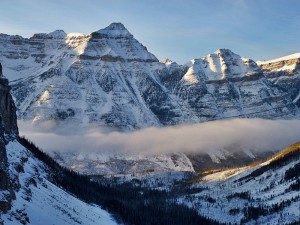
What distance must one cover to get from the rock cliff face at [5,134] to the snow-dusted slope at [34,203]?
179cm

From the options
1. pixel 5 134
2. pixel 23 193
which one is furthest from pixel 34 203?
pixel 5 134

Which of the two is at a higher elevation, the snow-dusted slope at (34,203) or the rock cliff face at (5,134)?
the rock cliff face at (5,134)

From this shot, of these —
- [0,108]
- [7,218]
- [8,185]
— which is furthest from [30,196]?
[0,108]

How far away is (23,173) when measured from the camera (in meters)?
150

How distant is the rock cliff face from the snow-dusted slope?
70.7 inches

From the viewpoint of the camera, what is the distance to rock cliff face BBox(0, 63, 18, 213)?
10519 centimetres

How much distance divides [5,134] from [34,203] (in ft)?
146

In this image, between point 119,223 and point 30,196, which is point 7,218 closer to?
point 30,196

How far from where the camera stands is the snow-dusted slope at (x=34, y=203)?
355 feet

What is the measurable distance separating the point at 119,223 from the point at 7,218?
98.9m

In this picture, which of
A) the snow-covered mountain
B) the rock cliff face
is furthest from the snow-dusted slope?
the rock cliff face

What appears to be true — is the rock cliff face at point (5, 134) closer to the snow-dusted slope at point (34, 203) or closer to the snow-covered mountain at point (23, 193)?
the snow-covered mountain at point (23, 193)

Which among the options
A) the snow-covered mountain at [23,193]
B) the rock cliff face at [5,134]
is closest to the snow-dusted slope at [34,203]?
the snow-covered mountain at [23,193]

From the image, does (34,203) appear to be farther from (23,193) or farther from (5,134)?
(5,134)
